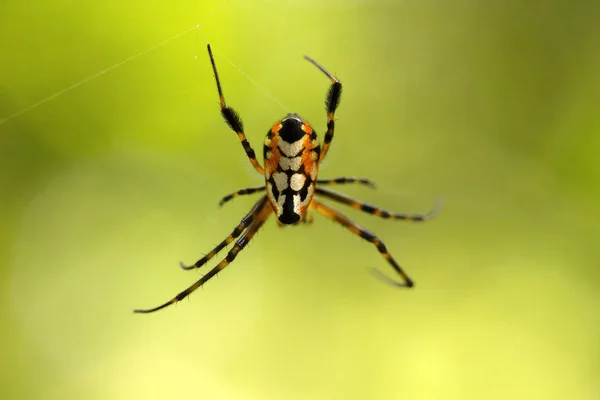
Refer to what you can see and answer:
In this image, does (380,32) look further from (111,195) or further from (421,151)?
(111,195)

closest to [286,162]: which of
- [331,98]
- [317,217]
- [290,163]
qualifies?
[290,163]

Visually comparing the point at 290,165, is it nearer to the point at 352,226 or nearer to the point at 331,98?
the point at 331,98

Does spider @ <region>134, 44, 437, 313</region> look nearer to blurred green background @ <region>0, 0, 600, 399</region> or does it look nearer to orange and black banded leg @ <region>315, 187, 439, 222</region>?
orange and black banded leg @ <region>315, 187, 439, 222</region>

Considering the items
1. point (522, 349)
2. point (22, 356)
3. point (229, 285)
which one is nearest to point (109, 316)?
point (22, 356)

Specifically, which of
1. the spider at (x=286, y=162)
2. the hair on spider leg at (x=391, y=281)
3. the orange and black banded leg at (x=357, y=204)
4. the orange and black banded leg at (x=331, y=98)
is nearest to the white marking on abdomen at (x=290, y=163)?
the spider at (x=286, y=162)

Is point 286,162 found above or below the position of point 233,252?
above

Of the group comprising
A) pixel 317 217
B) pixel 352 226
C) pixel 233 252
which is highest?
pixel 233 252

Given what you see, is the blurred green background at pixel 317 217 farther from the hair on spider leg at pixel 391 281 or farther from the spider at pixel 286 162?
the spider at pixel 286 162

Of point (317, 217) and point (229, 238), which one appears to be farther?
point (317, 217)
